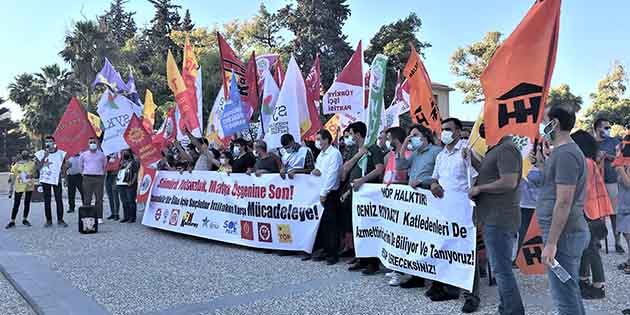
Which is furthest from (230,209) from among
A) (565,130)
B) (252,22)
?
(252,22)

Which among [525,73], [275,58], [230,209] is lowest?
[230,209]

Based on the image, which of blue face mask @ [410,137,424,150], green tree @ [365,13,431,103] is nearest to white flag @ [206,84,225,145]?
blue face mask @ [410,137,424,150]

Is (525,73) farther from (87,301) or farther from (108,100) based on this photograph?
(108,100)

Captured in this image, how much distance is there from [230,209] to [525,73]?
567 centimetres

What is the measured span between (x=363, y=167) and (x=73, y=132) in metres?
7.63

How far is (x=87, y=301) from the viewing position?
5375mm

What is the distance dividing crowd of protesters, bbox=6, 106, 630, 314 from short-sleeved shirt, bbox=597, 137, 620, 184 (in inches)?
0.6

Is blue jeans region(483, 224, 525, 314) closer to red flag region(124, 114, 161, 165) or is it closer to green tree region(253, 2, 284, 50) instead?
red flag region(124, 114, 161, 165)

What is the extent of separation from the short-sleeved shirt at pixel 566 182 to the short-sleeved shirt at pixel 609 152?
14.4 ft

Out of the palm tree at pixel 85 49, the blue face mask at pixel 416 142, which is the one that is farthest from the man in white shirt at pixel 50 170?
the palm tree at pixel 85 49

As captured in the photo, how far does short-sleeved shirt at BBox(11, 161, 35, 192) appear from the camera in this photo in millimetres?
10828

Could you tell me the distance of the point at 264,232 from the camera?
7.98 meters

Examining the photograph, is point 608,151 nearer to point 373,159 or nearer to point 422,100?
point 422,100

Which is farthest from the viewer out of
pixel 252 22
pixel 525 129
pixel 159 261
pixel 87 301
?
pixel 252 22
